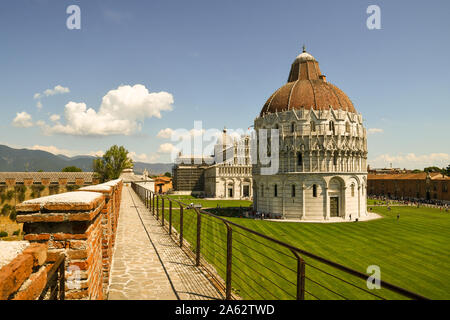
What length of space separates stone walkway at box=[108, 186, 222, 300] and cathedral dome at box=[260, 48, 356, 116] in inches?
1452

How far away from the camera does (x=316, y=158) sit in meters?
41.8

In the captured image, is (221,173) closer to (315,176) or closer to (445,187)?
(315,176)

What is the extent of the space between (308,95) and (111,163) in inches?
1563

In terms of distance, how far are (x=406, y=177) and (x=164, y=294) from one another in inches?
3630

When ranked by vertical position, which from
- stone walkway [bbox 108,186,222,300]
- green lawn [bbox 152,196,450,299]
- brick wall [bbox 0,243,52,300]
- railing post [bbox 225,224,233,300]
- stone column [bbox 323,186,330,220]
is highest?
brick wall [bbox 0,243,52,300]

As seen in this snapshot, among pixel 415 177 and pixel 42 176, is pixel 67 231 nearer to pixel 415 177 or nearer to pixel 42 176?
pixel 42 176

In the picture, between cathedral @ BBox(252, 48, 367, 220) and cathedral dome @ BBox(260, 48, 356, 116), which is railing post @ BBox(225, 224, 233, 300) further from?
cathedral dome @ BBox(260, 48, 356, 116)

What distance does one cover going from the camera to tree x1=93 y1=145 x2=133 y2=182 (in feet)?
179

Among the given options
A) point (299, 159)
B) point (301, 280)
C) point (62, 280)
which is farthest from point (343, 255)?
point (299, 159)

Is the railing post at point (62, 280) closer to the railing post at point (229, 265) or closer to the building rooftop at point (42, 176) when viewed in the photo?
the railing post at point (229, 265)

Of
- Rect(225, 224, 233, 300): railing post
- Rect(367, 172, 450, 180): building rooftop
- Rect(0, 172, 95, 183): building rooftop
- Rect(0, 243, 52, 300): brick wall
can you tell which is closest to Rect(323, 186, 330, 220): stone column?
Rect(225, 224, 233, 300): railing post

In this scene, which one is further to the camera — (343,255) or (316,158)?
(316,158)

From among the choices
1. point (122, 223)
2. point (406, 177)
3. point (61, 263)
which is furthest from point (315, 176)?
point (406, 177)

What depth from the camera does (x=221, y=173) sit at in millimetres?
80125
